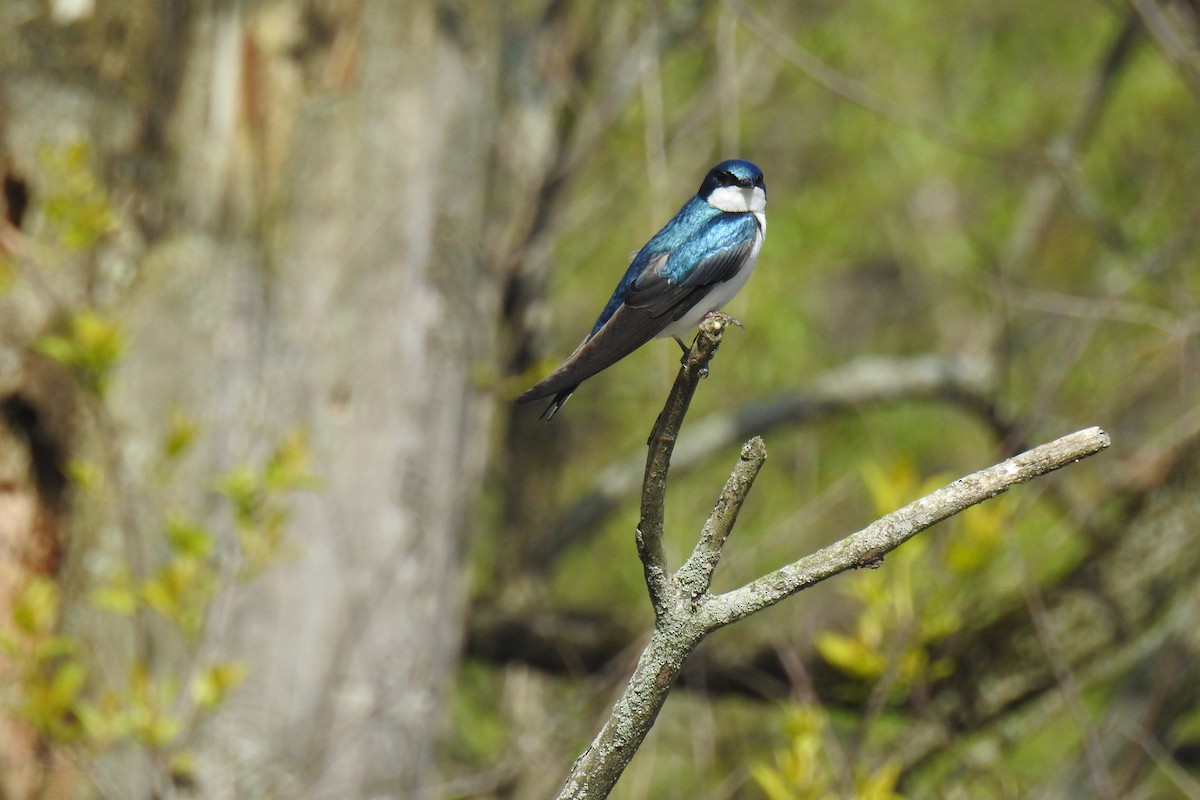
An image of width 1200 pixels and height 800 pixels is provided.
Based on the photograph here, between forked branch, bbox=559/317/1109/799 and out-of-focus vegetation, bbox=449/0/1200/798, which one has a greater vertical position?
out-of-focus vegetation, bbox=449/0/1200/798

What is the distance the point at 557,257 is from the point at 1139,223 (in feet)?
10.1

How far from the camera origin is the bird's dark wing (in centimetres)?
185

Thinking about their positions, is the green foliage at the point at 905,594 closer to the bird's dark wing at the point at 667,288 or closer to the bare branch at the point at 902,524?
the bird's dark wing at the point at 667,288

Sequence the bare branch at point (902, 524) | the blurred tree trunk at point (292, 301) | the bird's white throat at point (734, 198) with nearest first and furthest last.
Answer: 1. the bare branch at point (902, 524)
2. the bird's white throat at point (734, 198)
3. the blurred tree trunk at point (292, 301)

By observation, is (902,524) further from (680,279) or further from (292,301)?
(292,301)

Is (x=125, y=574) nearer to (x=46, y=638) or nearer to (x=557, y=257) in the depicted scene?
(x=46, y=638)

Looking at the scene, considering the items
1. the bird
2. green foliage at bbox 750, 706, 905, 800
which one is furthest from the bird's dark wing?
green foliage at bbox 750, 706, 905, 800

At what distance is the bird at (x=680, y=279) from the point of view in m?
1.93

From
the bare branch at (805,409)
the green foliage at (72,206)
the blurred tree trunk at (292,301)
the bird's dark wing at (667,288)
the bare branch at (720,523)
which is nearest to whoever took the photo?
the bare branch at (720,523)

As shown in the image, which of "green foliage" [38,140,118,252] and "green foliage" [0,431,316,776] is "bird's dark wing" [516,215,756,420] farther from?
"green foliage" [38,140,118,252]

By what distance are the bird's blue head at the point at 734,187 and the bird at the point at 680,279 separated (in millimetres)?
134

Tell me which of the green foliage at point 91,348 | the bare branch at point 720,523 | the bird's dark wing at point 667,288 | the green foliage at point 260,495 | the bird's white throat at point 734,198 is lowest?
the bare branch at point 720,523

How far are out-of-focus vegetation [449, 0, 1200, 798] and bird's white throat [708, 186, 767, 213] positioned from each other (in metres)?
1.26

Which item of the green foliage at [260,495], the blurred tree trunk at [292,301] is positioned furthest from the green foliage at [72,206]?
the blurred tree trunk at [292,301]
